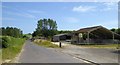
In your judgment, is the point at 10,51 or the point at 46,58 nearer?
the point at 46,58

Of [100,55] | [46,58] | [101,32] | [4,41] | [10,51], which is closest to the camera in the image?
[46,58]

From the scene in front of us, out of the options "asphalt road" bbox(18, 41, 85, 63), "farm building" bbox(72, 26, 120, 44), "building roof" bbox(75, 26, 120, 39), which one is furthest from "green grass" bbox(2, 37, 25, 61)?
"farm building" bbox(72, 26, 120, 44)

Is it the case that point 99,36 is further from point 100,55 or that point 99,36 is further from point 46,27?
point 46,27

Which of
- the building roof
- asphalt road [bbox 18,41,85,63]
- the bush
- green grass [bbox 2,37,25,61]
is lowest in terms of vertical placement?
asphalt road [bbox 18,41,85,63]

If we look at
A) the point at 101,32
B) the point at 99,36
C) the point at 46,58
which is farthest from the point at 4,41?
the point at 99,36

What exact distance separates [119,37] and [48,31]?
95084mm

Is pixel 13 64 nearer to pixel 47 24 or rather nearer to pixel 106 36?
pixel 106 36

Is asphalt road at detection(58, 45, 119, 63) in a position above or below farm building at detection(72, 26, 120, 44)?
below

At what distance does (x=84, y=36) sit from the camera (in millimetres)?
78812

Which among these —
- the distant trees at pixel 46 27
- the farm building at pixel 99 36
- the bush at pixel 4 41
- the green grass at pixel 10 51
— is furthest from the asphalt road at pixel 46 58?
the distant trees at pixel 46 27

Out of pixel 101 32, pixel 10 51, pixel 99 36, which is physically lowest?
pixel 10 51

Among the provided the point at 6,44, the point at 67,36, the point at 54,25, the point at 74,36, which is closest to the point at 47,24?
the point at 54,25

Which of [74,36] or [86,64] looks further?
[74,36]

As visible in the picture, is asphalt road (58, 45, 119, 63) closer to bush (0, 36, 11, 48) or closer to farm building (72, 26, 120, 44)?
bush (0, 36, 11, 48)
